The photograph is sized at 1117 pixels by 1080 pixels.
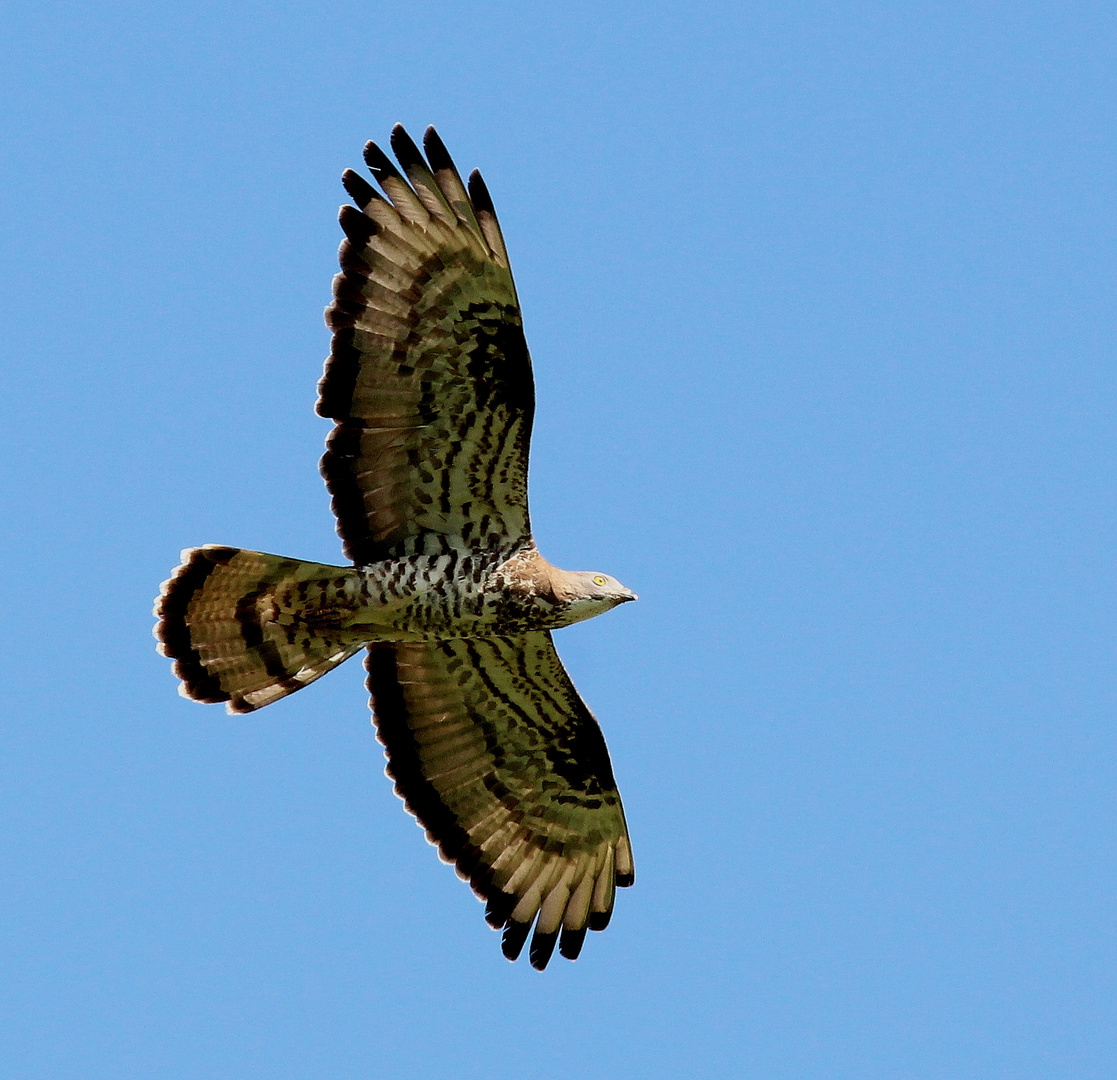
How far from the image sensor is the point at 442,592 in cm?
1102

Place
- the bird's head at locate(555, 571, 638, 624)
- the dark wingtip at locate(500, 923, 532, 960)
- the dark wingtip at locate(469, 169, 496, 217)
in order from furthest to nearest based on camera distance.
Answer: the dark wingtip at locate(500, 923, 532, 960) < the bird's head at locate(555, 571, 638, 624) < the dark wingtip at locate(469, 169, 496, 217)

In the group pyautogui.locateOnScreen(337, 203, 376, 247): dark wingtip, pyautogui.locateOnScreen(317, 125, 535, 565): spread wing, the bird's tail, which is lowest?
the bird's tail

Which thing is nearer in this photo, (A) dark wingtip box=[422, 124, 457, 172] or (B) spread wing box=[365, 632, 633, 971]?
(A) dark wingtip box=[422, 124, 457, 172]

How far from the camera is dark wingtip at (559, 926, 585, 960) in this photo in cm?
1202

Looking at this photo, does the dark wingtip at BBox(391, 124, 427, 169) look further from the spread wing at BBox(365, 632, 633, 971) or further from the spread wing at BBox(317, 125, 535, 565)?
the spread wing at BBox(365, 632, 633, 971)

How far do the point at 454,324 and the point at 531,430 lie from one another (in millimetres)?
800

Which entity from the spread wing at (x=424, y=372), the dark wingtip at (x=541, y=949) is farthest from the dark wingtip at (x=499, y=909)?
the spread wing at (x=424, y=372)

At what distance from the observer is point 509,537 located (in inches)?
439

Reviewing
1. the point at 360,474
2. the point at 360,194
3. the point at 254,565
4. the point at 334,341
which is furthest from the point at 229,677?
the point at 360,194

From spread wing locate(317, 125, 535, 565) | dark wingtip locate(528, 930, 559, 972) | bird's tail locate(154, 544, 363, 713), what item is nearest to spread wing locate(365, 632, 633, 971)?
dark wingtip locate(528, 930, 559, 972)

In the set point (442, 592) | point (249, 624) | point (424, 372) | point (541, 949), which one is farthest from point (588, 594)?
point (541, 949)

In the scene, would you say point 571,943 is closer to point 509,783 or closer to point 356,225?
point 509,783

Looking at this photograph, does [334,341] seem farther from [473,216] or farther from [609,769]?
[609,769]

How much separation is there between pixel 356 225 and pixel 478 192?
760mm
